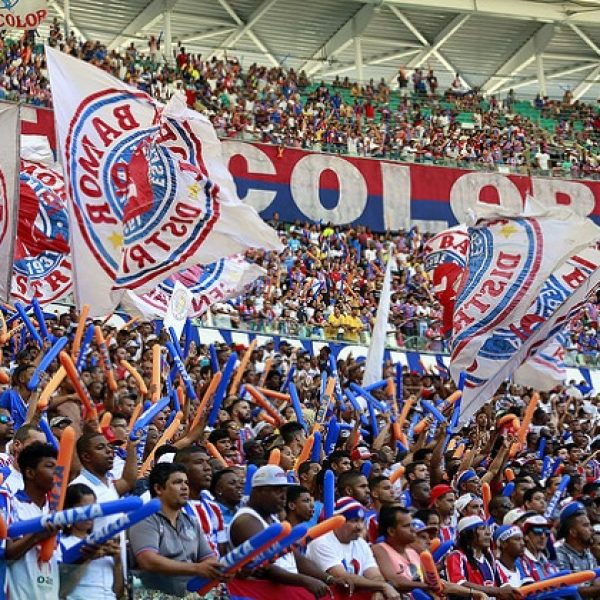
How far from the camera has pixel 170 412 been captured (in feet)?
39.5

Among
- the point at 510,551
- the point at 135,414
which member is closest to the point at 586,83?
the point at 135,414

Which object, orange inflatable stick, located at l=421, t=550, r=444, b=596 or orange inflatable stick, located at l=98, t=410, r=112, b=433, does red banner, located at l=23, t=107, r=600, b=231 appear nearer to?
orange inflatable stick, located at l=98, t=410, r=112, b=433

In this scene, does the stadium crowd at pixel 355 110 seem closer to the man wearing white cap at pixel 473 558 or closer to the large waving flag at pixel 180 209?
the large waving flag at pixel 180 209

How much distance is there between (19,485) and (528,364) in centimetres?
1011

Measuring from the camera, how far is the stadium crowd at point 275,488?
7172 millimetres

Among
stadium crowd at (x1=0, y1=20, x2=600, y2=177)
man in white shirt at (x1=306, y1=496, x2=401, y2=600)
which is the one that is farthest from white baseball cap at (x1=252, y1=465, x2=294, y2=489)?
stadium crowd at (x1=0, y1=20, x2=600, y2=177)

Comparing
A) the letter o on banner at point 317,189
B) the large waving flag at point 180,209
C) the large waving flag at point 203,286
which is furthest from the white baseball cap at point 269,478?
the letter o on banner at point 317,189

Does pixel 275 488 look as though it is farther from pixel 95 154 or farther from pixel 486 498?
pixel 95 154

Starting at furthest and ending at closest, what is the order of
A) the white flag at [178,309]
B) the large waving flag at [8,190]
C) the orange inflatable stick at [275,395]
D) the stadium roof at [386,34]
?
the stadium roof at [386,34], the white flag at [178,309], the orange inflatable stick at [275,395], the large waving flag at [8,190]

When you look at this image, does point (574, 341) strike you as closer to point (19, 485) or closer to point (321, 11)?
point (321, 11)

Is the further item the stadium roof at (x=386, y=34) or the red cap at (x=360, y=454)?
the stadium roof at (x=386, y=34)

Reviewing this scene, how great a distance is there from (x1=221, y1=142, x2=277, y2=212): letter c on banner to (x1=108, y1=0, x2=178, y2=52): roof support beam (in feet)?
21.1

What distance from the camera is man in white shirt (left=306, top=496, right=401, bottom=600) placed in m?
8.04

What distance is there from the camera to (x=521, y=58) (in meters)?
41.1
